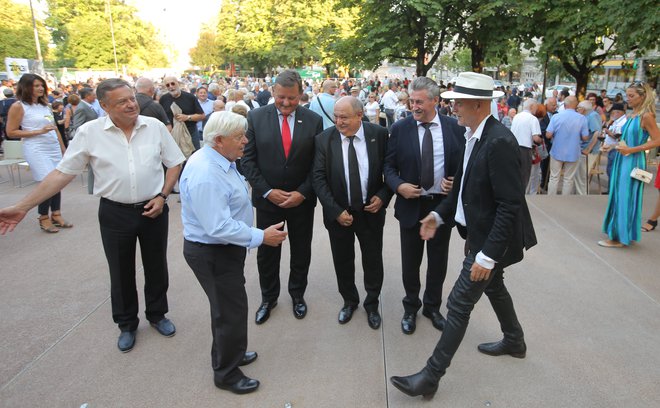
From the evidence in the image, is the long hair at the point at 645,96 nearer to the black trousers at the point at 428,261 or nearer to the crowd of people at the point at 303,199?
the crowd of people at the point at 303,199

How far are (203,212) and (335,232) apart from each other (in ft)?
4.42

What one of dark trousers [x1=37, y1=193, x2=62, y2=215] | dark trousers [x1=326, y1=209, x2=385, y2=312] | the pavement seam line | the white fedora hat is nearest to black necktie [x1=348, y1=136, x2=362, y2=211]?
dark trousers [x1=326, y1=209, x2=385, y2=312]

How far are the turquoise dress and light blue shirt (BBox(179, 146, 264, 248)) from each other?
180 inches

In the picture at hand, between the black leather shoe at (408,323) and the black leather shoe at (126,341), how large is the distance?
2094 mm

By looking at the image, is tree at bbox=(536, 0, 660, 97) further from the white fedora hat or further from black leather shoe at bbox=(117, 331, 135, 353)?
black leather shoe at bbox=(117, 331, 135, 353)

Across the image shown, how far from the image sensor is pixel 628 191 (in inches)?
201

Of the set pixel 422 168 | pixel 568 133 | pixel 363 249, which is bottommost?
pixel 363 249

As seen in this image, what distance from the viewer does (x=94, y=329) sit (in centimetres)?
363

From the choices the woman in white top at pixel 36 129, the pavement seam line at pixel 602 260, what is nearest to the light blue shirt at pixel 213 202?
the pavement seam line at pixel 602 260

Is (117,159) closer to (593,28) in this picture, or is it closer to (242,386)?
(242,386)

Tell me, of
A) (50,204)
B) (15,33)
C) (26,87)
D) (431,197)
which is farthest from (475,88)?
(15,33)

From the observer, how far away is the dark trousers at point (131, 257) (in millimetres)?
3193

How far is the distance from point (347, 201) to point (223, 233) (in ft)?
3.99

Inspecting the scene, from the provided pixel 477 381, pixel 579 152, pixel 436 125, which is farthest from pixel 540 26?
pixel 477 381
